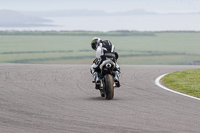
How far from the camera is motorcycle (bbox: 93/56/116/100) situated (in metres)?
13.6

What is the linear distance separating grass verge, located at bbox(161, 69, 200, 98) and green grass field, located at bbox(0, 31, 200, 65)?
5955cm

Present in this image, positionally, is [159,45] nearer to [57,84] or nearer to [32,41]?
[32,41]

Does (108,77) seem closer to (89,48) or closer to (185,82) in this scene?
(185,82)

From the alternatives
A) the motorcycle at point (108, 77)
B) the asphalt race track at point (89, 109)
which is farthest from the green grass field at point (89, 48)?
the motorcycle at point (108, 77)

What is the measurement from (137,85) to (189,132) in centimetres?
906

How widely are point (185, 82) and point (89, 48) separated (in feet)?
315

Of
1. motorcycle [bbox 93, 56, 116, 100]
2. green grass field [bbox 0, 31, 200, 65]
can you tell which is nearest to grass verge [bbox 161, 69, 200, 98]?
motorcycle [bbox 93, 56, 116, 100]

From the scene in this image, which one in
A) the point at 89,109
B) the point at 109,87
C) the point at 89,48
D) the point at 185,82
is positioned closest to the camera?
the point at 89,109

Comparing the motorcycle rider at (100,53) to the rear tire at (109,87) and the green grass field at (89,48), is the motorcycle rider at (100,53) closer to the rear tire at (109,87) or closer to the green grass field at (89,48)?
the rear tire at (109,87)

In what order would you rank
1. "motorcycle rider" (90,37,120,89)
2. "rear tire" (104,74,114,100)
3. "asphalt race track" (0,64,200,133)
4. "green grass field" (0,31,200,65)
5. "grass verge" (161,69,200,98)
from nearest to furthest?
"asphalt race track" (0,64,200,133) → "rear tire" (104,74,114,100) → "motorcycle rider" (90,37,120,89) → "grass verge" (161,69,200,98) → "green grass field" (0,31,200,65)

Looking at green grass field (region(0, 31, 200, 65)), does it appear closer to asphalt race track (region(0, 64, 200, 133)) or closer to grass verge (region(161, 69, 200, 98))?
grass verge (region(161, 69, 200, 98))

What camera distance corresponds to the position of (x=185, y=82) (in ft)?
62.5

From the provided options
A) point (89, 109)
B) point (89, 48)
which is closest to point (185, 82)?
point (89, 109)

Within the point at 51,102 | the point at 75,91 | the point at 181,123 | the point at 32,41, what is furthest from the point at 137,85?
the point at 32,41
